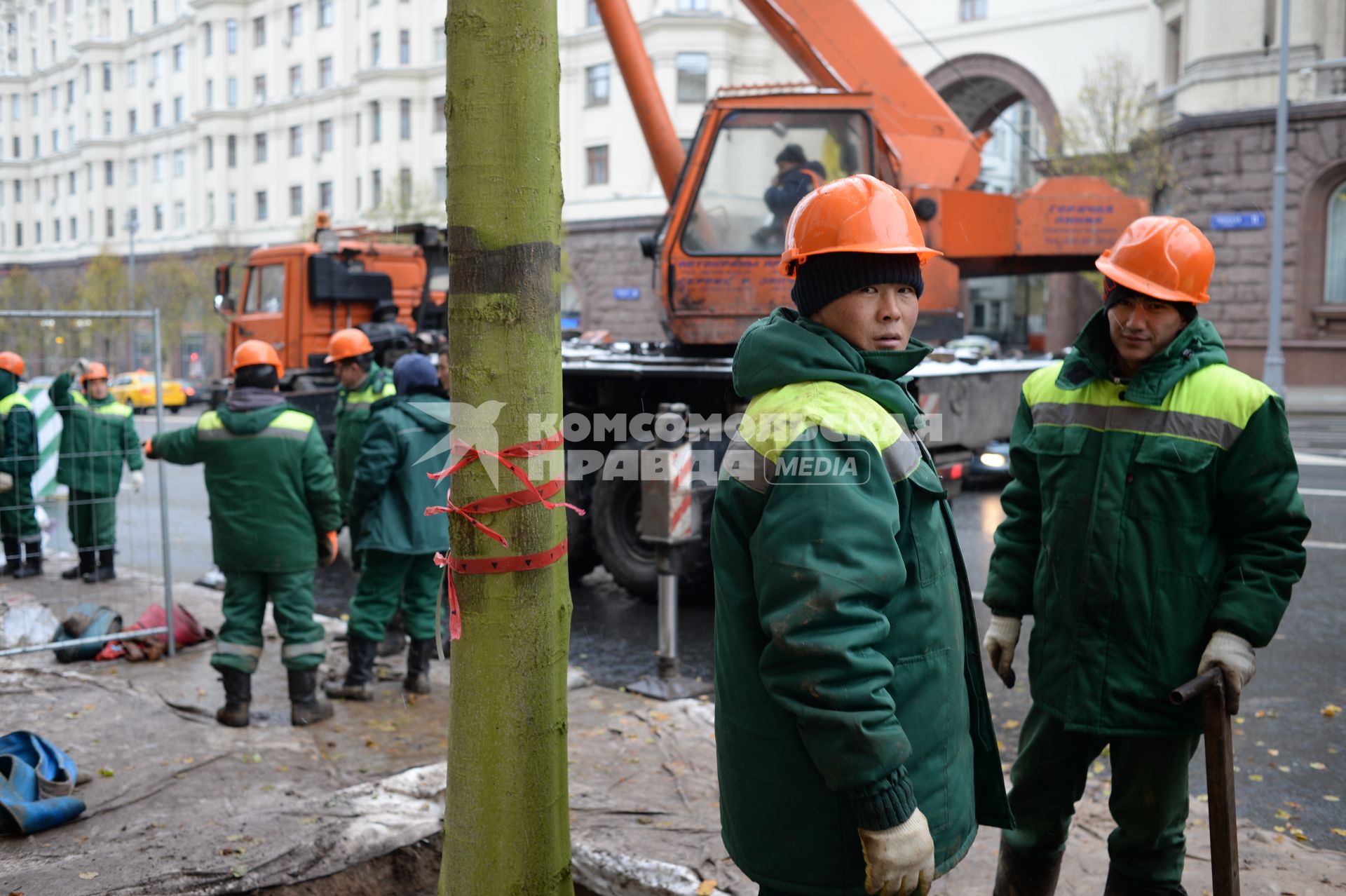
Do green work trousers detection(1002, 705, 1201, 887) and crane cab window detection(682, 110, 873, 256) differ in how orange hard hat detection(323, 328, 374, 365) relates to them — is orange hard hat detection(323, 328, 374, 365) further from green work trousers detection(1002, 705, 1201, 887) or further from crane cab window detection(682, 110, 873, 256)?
green work trousers detection(1002, 705, 1201, 887)

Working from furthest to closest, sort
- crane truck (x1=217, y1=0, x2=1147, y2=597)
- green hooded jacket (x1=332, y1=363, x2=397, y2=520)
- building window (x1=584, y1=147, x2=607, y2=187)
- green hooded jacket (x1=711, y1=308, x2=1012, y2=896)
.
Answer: building window (x1=584, y1=147, x2=607, y2=187)
crane truck (x1=217, y1=0, x2=1147, y2=597)
green hooded jacket (x1=332, y1=363, x2=397, y2=520)
green hooded jacket (x1=711, y1=308, x2=1012, y2=896)

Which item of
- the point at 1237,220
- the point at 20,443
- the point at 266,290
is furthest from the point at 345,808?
the point at 1237,220

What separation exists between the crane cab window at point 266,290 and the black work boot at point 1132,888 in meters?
13.5

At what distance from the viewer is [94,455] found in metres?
8.29

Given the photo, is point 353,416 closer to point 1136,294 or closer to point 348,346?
point 348,346

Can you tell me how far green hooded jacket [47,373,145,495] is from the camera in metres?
8.49

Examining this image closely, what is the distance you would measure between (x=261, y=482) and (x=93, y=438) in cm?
435

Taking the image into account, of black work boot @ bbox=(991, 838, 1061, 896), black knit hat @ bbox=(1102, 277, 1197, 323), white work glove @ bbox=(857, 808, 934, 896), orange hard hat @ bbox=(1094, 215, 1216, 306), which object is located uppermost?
orange hard hat @ bbox=(1094, 215, 1216, 306)

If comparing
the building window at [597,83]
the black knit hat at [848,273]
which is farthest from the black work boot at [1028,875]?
the building window at [597,83]

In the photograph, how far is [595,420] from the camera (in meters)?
8.32

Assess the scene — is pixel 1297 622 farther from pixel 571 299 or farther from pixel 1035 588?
pixel 571 299

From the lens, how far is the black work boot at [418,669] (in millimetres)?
5824

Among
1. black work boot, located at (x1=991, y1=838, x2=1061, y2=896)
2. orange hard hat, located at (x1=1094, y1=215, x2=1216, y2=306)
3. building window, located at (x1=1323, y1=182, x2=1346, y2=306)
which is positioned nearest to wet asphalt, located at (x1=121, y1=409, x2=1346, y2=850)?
black work boot, located at (x1=991, y1=838, x2=1061, y2=896)

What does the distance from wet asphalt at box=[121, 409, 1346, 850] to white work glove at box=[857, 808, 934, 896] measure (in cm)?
263
